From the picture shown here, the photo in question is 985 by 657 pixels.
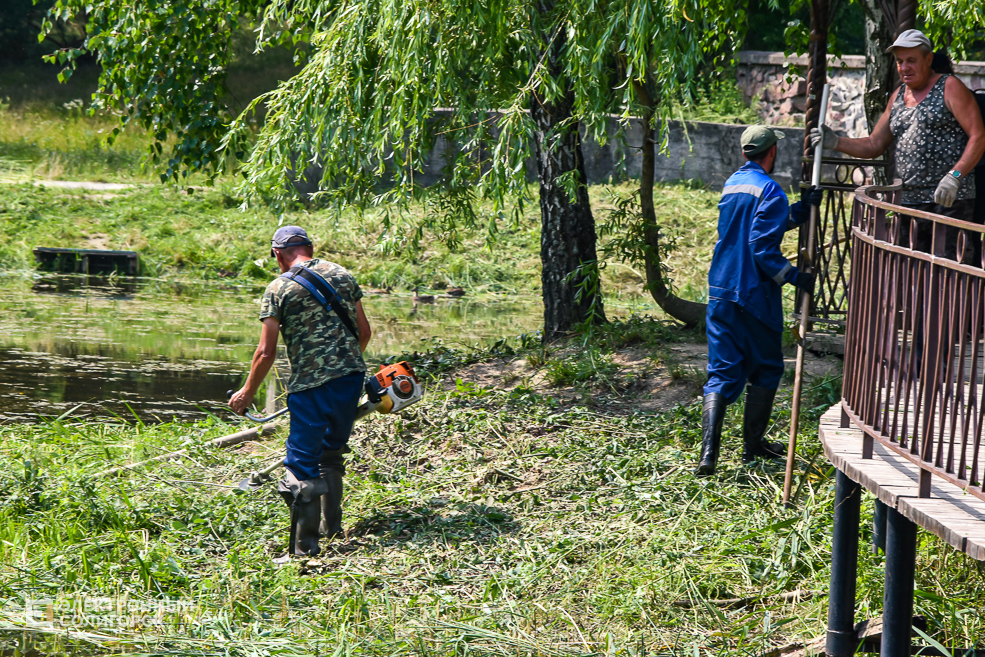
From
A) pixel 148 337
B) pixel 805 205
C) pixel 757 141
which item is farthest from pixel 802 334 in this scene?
pixel 148 337

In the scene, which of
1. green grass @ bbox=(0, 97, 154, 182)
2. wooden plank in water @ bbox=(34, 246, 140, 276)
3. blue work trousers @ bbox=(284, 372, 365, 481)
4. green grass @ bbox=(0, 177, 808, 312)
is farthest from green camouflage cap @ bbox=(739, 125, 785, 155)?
green grass @ bbox=(0, 97, 154, 182)

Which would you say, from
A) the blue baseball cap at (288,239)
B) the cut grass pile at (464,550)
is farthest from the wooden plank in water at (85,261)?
the blue baseball cap at (288,239)

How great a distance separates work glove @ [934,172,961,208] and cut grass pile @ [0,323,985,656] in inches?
63.6

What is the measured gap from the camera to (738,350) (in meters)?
6.33

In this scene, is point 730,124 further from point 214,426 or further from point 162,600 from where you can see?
point 162,600

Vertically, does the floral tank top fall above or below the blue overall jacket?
above

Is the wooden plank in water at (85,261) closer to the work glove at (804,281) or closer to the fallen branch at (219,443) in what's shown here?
the fallen branch at (219,443)

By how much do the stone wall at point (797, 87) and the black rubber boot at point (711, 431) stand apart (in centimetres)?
1330

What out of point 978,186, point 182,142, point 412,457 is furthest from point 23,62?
point 978,186

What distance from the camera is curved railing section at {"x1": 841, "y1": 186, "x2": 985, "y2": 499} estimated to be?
3707 mm

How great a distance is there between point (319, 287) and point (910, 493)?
3292 millimetres

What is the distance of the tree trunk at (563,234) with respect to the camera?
9.44 metres

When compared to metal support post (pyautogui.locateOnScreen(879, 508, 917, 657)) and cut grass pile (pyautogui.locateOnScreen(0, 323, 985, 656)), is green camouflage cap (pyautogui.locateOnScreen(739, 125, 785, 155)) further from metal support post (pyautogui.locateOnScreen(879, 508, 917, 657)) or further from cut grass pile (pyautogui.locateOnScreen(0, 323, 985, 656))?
metal support post (pyautogui.locateOnScreen(879, 508, 917, 657))

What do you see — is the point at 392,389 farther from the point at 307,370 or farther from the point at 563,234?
the point at 563,234
